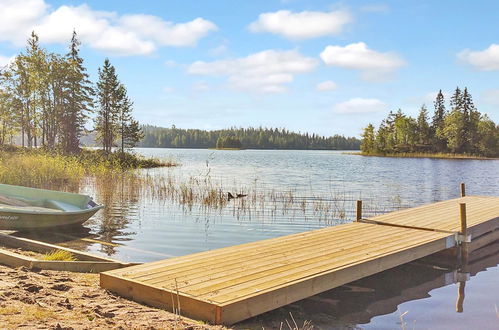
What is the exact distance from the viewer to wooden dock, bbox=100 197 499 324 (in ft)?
16.2

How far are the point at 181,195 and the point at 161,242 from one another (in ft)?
26.8

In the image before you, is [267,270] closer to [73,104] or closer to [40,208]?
[40,208]

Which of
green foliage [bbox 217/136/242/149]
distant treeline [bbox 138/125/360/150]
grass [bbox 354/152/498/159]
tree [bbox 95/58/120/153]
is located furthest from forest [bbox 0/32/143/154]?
distant treeline [bbox 138/125/360/150]

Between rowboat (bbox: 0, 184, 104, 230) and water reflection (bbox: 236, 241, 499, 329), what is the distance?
6.58 meters

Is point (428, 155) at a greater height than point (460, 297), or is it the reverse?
point (428, 155)

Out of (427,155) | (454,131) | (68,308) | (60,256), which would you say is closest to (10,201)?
(60,256)

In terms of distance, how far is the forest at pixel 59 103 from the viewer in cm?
4597

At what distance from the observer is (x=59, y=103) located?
49312 mm

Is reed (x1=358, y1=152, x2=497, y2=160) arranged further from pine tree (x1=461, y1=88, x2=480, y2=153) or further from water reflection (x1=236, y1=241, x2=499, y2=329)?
water reflection (x1=236, y1=241, x2=499, y2=329)

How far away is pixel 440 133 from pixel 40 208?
8228 cm

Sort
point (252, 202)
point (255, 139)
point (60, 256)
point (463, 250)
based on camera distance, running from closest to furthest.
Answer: point (60, 256)
point (463, 250)
point (252, 202)
point (255, 139)

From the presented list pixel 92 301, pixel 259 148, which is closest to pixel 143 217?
pixel 92 301

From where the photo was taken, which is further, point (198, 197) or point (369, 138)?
point (369, 138)

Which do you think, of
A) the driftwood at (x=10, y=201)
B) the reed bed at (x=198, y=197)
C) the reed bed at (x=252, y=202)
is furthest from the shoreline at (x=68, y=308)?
the reed bed at (x=252, y=202)
